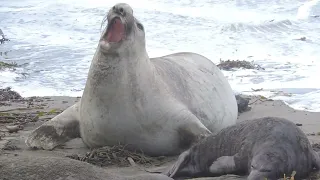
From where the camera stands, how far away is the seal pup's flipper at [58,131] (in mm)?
5609

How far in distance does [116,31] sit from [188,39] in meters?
14.5

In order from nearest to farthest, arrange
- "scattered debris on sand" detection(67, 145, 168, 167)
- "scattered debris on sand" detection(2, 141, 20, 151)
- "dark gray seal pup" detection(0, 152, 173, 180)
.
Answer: "dark gray seal pup" detection(0, 152, 173, 180) < "scattered debris on sand" detection(67, 145, 168, 167) < "scattered debris on sand" detection(2, 141, 20, 151)

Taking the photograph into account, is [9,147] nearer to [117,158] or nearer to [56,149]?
[56,149]

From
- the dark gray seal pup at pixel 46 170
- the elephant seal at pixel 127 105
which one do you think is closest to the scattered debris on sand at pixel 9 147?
the elephant seal at pixel 127 105

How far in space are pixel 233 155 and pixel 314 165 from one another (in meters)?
0.58

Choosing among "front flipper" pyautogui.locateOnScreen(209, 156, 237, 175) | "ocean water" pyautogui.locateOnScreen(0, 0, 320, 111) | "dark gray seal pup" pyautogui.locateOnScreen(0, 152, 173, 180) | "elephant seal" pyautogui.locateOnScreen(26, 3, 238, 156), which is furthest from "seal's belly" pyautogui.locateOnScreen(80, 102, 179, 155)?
"ocean water" pyautogui.locateOnScreen(0, 0, 320, 111)

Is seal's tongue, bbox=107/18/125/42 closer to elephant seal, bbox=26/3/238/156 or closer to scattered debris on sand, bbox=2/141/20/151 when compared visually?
elephant seal, bbox=26/3/238/156

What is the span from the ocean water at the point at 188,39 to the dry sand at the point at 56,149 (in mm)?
1052

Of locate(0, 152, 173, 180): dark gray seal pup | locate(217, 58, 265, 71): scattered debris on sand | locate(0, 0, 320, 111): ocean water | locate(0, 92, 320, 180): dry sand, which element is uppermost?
locate(0, 152, 173, 180): dark gray seal pup

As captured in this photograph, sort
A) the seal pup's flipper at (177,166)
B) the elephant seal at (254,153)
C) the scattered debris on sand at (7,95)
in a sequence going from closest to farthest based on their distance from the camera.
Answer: the elephant seal at (254,153)
the seal pup's flipper at (177,166)
the scattered debris on sand at (7,95)

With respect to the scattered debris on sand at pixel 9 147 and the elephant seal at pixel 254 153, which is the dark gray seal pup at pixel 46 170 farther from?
the scattered debris on sand at pixel 9 147

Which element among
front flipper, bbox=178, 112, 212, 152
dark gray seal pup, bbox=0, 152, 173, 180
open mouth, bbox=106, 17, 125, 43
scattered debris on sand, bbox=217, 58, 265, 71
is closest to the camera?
dark gray seal pup, bbox=0, 152, 173, 180

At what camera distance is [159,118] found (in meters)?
5.19

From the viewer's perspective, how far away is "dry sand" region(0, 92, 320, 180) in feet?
8.97
